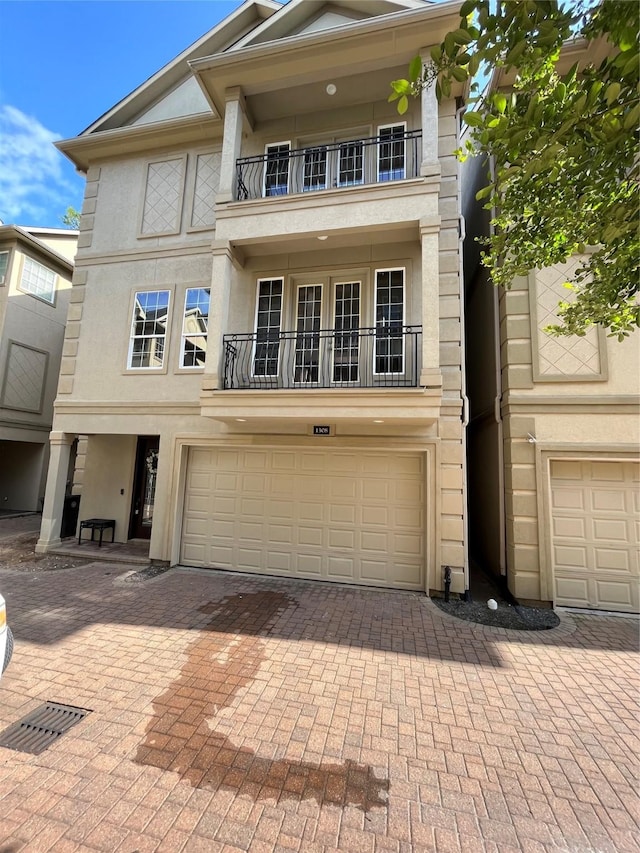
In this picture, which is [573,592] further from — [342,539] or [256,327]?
[256,327]

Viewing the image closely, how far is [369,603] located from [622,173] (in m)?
6.03

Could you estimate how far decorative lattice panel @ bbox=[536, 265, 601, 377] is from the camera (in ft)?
21.3

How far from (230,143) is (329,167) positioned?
199 cm

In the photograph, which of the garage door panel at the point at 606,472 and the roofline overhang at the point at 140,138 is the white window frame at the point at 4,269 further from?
the garage door panel at the point at 606,472

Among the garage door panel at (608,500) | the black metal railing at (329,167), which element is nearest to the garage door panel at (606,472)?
the garage door panel at (608,500)

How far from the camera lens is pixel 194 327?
8.48 m

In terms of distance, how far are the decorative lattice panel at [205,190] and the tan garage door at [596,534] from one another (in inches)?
342

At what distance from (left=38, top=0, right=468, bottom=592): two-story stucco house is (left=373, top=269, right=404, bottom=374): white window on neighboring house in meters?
0.04

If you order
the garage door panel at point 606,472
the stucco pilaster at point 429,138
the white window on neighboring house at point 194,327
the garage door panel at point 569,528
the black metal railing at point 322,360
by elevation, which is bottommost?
the garage door panel at point 569,528

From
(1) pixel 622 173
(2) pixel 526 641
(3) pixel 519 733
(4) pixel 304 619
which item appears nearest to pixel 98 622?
(4) pixel 304 619

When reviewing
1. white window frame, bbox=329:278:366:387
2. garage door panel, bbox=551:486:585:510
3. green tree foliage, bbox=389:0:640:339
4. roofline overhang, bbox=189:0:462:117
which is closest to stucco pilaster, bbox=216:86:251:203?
roofline overhang, bbox=189:0:462:117

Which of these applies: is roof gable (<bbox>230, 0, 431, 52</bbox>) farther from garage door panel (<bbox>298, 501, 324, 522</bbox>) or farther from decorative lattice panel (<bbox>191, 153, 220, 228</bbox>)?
garage door panel (<bbox>298, 501, 324, 522</bbox>)

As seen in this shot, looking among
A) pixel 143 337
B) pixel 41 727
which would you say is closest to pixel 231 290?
pixel 143 337

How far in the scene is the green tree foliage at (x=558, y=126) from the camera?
8.86ft
